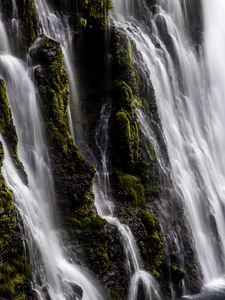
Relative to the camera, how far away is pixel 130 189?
69.5 ft

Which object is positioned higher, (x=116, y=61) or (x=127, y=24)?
(x=127, y=24)

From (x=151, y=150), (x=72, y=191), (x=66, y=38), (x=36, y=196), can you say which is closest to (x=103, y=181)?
(x=151, y=150)

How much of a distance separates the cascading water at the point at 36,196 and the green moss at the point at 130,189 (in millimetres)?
3654

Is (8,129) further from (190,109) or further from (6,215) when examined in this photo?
(190,109)

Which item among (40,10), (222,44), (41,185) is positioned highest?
(222,44)

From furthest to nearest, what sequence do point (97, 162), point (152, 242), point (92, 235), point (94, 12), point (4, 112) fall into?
point (94, 12) → point (97, 162) → point (152, 242) → point (92, 235) → point (4, 112)

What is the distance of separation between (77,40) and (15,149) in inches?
318

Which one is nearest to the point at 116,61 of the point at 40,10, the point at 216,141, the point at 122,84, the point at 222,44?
the point at 122,84

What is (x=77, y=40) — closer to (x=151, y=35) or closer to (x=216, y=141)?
(x=151, y=35)

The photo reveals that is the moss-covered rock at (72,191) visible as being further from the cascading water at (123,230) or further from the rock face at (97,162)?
the cascading water at (123,230)

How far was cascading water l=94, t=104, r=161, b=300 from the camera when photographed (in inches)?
741

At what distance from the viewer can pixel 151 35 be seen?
2875cm

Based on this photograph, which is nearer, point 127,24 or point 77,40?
point 77,40

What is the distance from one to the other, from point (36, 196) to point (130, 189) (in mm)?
4754
